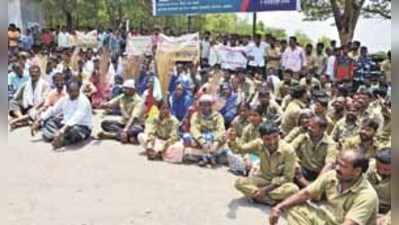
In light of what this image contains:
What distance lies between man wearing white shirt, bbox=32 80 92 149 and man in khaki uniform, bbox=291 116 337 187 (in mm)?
3516

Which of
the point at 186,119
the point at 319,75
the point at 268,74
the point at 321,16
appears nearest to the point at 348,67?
the point at 319,75

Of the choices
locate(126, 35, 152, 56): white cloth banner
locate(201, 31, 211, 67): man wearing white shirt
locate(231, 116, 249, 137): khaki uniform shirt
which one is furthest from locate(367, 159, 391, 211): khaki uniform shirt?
locate(201, 31, 211, 67): man wearing white shirt

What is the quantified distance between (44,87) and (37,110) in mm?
678

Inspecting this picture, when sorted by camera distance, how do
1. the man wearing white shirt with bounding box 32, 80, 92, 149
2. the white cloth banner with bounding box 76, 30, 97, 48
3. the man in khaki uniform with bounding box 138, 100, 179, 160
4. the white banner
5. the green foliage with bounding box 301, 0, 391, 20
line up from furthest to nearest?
the green foliage with bounding box 301, 0, 391, 20, the white cloth banner with bounding box 76, 30, 97, 48, the white banner, the man wearing white shirt with bounding box 32, 80, 92, 149, the man in khaki uniform with bounding box 138, 100, 179, 160

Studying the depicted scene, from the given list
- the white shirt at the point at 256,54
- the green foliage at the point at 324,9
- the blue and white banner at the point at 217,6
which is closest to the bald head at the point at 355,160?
the blue and white banner at the point at 217,6

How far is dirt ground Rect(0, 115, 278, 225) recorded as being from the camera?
18.2 ft

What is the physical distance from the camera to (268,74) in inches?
447

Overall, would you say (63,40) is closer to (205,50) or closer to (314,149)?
(205,50)

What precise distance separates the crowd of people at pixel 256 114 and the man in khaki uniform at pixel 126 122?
16 millimetres

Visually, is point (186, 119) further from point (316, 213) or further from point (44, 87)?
point (316, 213)

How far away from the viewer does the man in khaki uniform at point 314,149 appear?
20.3 feet

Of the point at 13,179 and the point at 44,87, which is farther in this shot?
the point at 44,87

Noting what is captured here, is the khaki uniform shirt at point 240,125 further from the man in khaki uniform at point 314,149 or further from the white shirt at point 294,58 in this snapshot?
the white shirt at point 294,58

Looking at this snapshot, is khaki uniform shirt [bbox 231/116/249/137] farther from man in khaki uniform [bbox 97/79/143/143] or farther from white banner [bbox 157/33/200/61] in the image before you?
white banner [bbox 157/33/200/61]
